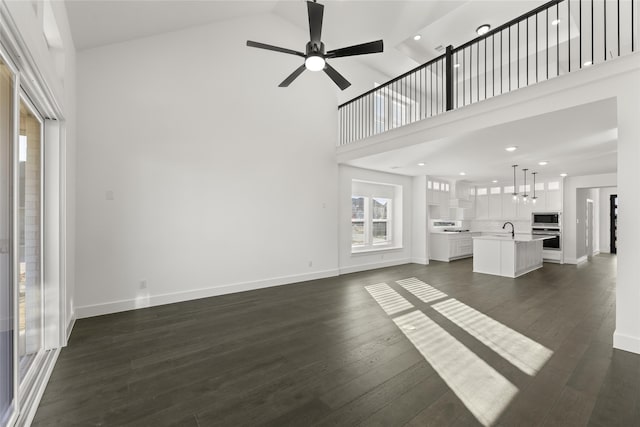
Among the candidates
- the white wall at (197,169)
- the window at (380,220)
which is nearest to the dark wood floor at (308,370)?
the white wall at (197,169)

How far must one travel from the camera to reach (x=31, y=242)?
7.98 ft

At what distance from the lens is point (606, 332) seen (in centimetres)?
319

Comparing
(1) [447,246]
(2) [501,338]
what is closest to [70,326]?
(2) [501,338]

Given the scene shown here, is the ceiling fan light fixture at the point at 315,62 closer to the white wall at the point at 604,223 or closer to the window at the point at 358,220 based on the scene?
the window at the point at 358,220

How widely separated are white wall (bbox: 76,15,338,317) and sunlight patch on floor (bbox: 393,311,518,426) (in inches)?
116

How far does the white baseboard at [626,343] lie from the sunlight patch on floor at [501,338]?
2.31 feet

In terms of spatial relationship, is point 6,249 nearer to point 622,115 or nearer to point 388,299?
point 388,299

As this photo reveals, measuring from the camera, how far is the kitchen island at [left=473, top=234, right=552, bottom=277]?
6254mm

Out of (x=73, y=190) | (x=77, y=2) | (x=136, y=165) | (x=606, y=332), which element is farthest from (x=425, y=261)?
(x=77, y=2)

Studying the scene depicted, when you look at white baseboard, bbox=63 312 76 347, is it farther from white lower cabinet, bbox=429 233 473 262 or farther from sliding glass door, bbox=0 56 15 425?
white lower cabinet, bbox=429 233 473 262

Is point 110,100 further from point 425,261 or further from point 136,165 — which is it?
point 425,261

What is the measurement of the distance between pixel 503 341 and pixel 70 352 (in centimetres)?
421

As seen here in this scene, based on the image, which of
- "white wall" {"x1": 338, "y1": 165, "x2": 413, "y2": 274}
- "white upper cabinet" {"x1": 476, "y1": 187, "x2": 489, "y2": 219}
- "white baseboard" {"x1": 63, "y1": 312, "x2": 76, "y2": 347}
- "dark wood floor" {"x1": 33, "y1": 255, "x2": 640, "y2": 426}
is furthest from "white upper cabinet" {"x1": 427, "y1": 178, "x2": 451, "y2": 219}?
"white baseboard" {"x1": 63, "y1": 312, "x2": 76, "y2": 347}

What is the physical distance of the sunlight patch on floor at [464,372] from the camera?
195 cm
